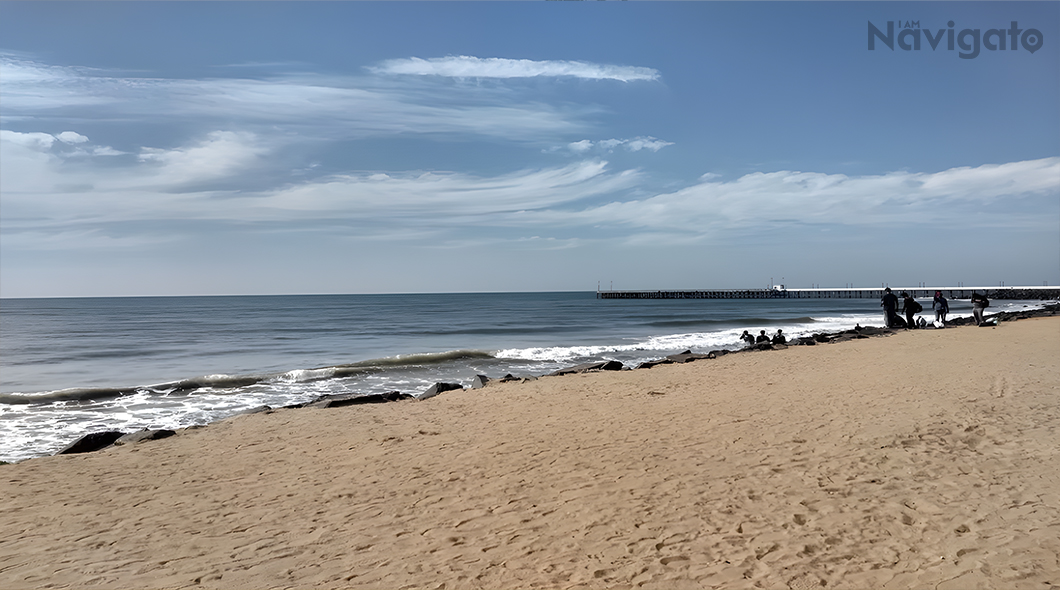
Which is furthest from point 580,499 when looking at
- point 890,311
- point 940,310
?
point 940,310

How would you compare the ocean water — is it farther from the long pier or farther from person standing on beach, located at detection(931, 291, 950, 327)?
the long pier

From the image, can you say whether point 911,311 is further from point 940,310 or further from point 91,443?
point 91,443

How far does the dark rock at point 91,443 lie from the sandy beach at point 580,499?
511 mm

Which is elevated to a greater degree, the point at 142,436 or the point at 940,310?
the point at 940,310

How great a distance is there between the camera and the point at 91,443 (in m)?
8.72

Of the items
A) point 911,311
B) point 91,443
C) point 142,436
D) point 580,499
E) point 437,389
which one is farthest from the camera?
point 911,311

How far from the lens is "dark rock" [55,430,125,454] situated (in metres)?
8.52

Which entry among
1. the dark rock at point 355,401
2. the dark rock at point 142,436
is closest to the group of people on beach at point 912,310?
the dark rock at point 355,401

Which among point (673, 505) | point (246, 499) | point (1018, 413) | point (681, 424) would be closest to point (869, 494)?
point (673, 505)

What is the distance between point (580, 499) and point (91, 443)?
25.4 ft

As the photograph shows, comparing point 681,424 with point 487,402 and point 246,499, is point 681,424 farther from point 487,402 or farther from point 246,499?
point 246,499

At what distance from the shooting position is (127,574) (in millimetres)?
4477

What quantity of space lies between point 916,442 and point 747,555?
3983mm

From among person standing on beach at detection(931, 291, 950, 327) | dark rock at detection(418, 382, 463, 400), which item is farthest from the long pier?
dark rock at detection(418, 382, 463, 400)
